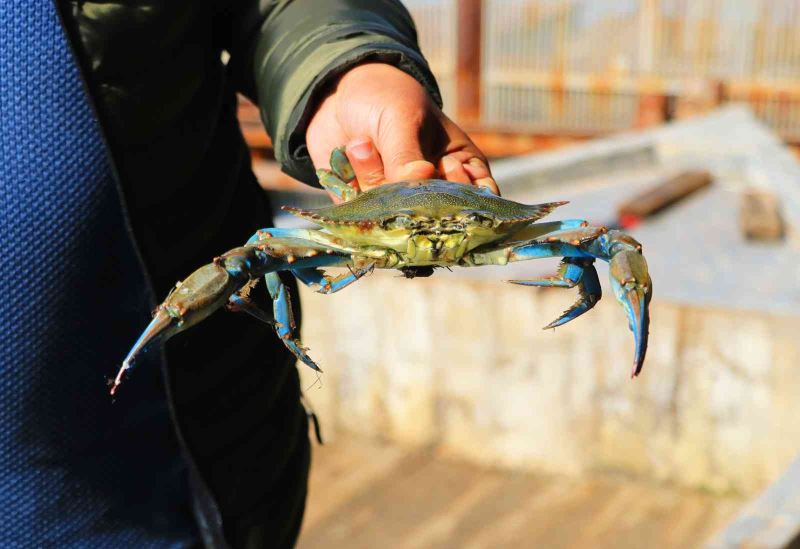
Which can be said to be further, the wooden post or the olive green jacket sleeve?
the wooden post

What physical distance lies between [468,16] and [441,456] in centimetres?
561

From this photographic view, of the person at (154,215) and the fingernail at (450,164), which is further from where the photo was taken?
the fingernail at (450,164)

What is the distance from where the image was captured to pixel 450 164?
160 centimetres

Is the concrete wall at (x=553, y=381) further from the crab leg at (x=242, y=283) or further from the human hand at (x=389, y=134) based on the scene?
the crab leg at (x=242, y=283)

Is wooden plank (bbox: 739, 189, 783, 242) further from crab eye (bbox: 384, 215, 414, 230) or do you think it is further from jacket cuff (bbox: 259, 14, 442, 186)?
crab eye (bbox: 384, 215, 414, 230)

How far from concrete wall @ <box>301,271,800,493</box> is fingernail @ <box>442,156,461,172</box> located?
2665mm

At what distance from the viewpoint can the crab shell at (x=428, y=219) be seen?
1476 mm

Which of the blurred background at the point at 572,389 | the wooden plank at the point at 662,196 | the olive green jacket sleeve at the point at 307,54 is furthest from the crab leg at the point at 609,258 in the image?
the wooden plank at the point at 662,196

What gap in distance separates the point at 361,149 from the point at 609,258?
0.42m

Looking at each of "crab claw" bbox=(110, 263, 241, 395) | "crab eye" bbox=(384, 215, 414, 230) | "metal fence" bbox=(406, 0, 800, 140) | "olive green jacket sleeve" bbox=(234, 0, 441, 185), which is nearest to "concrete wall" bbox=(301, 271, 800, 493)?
"olive green jacket sleeve" bbox=(234, 0, 441, 185)

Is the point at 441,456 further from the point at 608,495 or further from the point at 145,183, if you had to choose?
the point at 145,183

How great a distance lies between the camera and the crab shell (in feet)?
4.84

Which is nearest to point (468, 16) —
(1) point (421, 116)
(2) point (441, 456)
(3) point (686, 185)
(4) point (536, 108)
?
(4) point (536, 108)

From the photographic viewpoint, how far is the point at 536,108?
10617 millimetres
